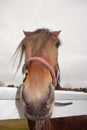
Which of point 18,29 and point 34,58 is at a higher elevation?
point 18,29

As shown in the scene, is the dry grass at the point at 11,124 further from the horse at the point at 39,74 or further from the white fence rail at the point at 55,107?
the horse at the point at 39,74

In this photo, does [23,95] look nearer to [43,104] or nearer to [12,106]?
[43,104]

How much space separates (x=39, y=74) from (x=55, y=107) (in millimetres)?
1315

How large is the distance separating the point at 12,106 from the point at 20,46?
0.62 metres

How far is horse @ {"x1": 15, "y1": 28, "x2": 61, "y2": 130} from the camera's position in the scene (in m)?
2.17

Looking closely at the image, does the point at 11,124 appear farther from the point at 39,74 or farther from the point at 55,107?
the point at 39,74

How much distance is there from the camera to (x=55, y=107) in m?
3.46

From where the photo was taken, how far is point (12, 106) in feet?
9.37

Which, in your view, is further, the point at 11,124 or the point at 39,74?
the point at 11,124

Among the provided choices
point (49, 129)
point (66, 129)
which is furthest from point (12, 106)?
point (66, 129)

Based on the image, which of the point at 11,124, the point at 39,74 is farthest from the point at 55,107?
the point at 39,74

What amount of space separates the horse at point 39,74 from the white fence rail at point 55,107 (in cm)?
29

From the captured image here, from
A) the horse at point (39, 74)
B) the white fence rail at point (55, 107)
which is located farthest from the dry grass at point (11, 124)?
the horse at point (39, 74)

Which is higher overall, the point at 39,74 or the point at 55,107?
the point at 39,74
